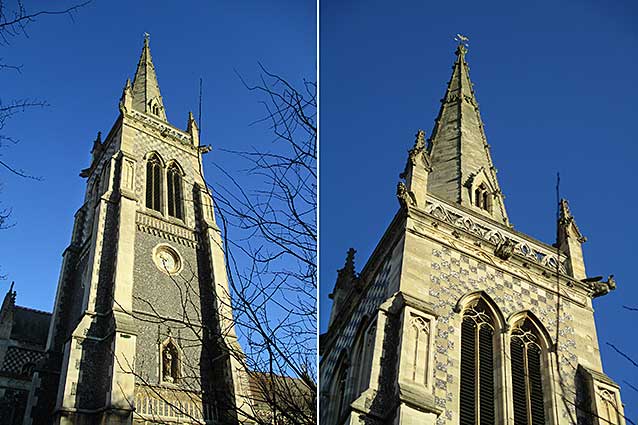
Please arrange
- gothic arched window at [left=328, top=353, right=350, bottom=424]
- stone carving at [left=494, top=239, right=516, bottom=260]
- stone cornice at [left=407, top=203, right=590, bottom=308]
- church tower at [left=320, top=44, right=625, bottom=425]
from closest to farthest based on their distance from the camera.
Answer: church tower at [left=320, top=44, right=625, bottom=425]
gothic arched window at [left=328, top=353, right=350, bottom=424]
stone cornice at [left=407, top=203, right=590, bottom=308]
stone carving at [left=494, top=239, right=516, bottom=260]

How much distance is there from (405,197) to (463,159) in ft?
14.2

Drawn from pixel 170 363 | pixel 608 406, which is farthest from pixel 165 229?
pixel 608 406

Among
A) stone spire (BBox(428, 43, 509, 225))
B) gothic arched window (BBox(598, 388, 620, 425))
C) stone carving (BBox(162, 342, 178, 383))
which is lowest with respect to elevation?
gothic arched window (BBox(598, 388, 620, 425))

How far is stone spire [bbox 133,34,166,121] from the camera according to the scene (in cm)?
2995

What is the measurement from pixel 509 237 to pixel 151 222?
14.0m

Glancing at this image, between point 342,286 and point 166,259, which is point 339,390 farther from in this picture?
point 166,259

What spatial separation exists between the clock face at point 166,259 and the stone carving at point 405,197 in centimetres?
1189

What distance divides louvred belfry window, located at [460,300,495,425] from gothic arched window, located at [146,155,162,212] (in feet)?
51.6

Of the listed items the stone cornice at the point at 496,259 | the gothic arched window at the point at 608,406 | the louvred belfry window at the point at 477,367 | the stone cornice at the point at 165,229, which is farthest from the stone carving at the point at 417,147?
the stone cornice at the point at 165,229

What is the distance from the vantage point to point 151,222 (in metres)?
23.8

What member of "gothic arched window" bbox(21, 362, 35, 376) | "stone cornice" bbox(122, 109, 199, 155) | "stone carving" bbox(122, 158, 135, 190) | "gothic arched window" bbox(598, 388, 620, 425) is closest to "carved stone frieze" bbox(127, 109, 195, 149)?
"stone cornice" bbox(122, 109, 199, 155)

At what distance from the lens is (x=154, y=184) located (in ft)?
84.6

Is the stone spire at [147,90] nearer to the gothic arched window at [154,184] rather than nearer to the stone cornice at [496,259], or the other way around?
the gothic arched window at [154,184]

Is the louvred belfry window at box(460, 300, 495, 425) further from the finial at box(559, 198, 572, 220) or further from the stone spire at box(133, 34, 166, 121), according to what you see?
the stone spire at box(133, 34, 166, 121)
